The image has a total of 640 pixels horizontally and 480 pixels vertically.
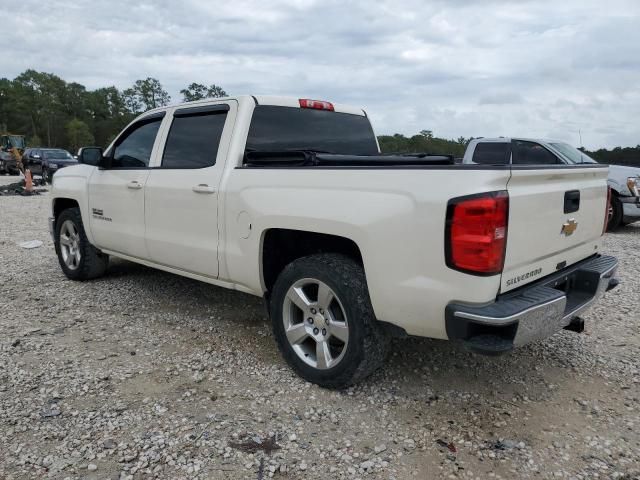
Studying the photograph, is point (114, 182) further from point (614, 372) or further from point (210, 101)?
point (614, 372)

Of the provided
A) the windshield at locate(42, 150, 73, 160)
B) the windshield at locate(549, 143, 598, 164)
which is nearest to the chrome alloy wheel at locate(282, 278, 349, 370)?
the windshield at locate(549, 143, 598, 164)

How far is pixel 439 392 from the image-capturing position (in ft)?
10.9

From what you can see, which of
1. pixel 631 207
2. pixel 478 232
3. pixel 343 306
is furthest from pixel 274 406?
pixel 631 207

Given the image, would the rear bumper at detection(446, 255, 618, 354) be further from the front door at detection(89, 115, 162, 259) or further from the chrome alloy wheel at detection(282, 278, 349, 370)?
the front door at detection(89, 115, 162, 259)

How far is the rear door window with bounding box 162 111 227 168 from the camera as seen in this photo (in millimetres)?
4016

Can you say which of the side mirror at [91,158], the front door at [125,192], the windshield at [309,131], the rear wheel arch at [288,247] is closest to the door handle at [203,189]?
the windshield at [309,131]

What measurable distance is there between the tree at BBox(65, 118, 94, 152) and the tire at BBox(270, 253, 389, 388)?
7885 centimetres

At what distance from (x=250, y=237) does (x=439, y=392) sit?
1.60 meters

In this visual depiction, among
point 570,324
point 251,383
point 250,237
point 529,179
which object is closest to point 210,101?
point 250,237

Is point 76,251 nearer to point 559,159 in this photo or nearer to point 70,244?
point 70,244

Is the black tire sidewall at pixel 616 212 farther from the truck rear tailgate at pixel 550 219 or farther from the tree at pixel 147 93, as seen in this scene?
the tree at pixel 147 93

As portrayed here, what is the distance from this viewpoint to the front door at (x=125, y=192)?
4.64m

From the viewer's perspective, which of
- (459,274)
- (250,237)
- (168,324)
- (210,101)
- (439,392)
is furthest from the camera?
(168,324)

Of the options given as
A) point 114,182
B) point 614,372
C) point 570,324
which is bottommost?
point 614,372
